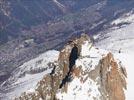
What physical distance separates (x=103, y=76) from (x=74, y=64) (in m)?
9.67

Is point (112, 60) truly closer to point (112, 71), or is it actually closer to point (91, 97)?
point (112, 71)

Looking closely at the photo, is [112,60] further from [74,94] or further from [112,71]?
[74,94]

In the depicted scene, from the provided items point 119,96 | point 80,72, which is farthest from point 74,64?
point 119,96

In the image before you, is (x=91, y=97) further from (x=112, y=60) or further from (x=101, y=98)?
(x=112, y=60)

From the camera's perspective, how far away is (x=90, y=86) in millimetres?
190875

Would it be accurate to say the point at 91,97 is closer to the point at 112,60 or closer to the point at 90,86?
the point at 90,86

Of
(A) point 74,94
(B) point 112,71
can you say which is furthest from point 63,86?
(B) point 112,71

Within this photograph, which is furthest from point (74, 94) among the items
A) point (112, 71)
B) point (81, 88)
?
point (112, 71)

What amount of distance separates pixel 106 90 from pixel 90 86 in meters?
5.51

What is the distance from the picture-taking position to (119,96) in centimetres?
19762

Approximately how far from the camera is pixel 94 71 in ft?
635

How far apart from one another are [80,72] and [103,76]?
7233mm

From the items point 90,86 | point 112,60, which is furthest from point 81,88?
point 112,60

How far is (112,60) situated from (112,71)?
13.9 feet
